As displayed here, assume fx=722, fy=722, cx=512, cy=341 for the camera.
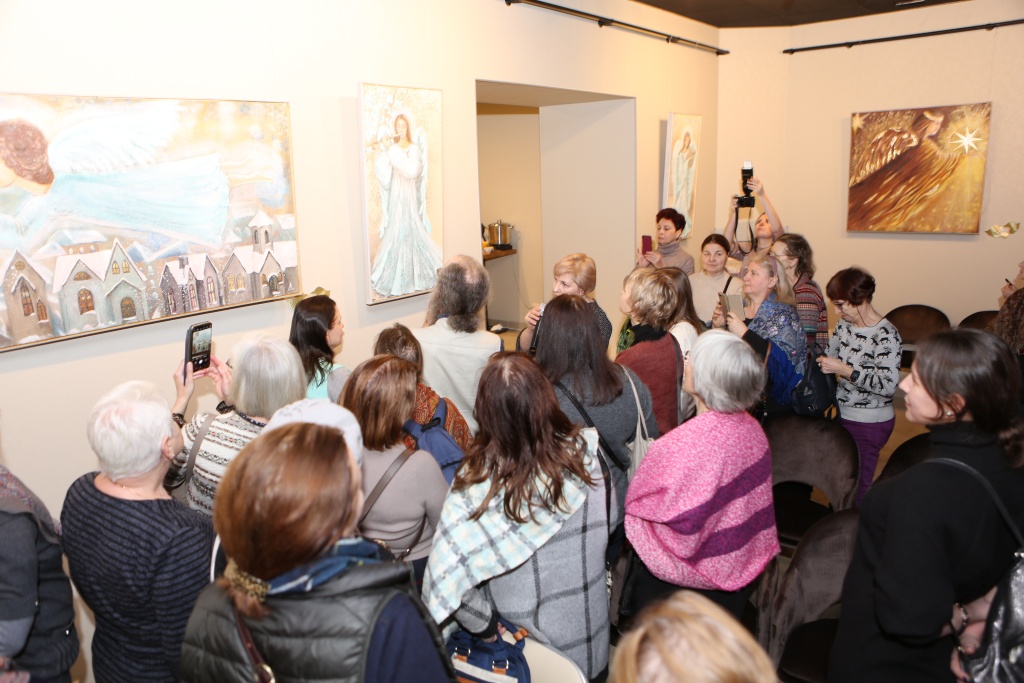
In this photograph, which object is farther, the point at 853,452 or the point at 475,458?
the point at 853,452

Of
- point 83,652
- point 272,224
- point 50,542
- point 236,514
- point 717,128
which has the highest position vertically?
point 717,128

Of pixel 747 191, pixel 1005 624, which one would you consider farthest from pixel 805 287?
pixel 1005 624

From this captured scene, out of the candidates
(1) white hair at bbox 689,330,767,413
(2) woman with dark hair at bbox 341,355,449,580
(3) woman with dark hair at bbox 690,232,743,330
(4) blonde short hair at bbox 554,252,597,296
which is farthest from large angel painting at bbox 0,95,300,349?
(3) woman with dark hair at bbox 690,232,743,330

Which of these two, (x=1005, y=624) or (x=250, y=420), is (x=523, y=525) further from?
(x=1005, y=624)

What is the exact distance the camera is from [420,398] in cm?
250

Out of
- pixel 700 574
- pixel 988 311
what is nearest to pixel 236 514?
pixel 700 574

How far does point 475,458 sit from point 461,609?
0.39 m

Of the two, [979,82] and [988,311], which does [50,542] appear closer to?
[988,311]

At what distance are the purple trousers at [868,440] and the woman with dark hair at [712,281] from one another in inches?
53.7

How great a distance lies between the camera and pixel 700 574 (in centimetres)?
209

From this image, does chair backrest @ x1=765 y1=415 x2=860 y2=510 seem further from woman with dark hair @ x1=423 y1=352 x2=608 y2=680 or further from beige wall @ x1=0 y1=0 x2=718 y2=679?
beige wall @ x1=0 y1=0 x2=718 y2=679

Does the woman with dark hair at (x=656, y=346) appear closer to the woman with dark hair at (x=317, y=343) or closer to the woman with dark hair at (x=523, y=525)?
the woman with dark hair at (x=523, y=525)

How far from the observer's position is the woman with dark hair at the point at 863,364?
11.2ft

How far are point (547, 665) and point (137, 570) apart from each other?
3.33 feet
